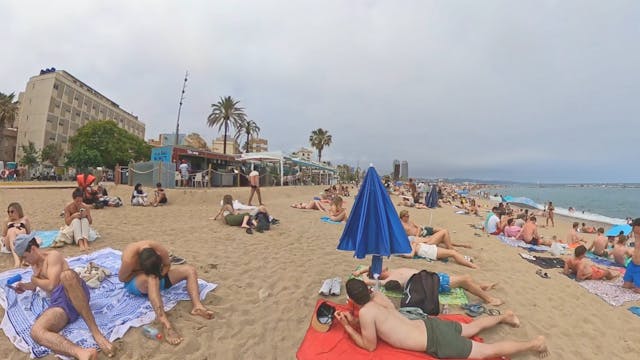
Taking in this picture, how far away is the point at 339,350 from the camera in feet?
8.79

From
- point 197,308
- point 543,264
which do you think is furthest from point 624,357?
point 197,308

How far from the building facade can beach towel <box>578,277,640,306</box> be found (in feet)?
185

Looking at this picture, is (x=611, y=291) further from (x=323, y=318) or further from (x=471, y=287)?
(x=323, y=318)

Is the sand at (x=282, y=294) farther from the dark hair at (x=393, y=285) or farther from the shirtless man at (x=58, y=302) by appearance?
the dark hair at (x=393, y=285)

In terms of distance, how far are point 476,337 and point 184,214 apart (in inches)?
354

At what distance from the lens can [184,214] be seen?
371 inches

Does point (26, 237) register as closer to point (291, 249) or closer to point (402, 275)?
point (291, 249)

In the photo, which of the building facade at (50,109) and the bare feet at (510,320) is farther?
the building facade at (50,109)

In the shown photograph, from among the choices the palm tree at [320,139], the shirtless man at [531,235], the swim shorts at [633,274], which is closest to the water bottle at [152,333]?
the swim shorts at [633,274]

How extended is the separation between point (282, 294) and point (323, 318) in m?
0.90

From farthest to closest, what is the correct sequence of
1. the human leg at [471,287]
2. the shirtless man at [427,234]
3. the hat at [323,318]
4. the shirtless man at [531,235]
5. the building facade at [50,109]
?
the building facade at [50,109] < the shirtless man at [531,235] < the shirtless man at [427,234] < the human leg at [471,287] < the hat at [323,318]

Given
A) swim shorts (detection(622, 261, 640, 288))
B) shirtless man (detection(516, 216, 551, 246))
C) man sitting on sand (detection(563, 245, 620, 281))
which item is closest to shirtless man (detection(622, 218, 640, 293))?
swim shorts (detection(622, 261, 640, 288))

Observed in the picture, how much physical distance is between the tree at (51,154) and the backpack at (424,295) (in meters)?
50.0

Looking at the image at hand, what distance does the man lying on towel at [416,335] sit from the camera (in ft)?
8.41
